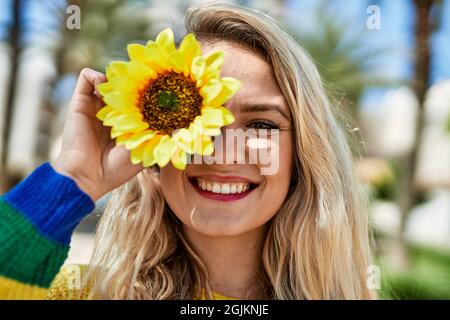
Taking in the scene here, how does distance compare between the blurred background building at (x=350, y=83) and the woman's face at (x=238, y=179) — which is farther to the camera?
the blurred background building at (x=350, y=83)

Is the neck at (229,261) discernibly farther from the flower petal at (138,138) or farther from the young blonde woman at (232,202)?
the flower petal at (138,138)

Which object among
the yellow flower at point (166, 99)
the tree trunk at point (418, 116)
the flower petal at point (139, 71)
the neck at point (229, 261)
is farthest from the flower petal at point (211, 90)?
the tree trunk at point (418, 116)

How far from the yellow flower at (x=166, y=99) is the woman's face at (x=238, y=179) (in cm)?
12

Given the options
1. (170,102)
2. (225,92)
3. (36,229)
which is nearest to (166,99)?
(170,102)

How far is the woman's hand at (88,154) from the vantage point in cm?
120

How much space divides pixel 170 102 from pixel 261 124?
22 cm

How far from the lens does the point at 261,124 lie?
4.16 ft

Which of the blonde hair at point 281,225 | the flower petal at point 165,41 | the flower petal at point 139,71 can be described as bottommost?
the blonde hair at point 281,225

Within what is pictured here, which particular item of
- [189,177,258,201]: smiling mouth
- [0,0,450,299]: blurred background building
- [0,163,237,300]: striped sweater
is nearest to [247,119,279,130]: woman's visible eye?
[189,177,258,201]: smiling mouth

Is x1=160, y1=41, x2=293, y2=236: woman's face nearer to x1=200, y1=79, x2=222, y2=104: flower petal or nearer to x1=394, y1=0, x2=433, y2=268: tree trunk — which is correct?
x1=200, y1=79, x2=222, y2=104: flower petal

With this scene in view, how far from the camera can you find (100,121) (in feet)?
4.09

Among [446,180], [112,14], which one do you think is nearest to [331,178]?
[112,14]

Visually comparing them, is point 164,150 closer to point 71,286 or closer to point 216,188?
point 216,188

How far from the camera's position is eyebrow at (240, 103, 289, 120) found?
1237mm
